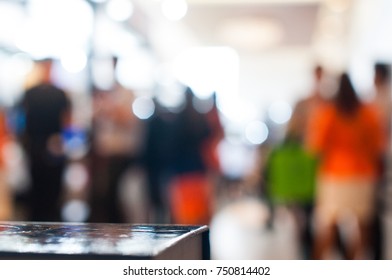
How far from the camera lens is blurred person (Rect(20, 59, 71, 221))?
3291 mm

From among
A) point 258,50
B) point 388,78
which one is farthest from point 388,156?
point 258,50

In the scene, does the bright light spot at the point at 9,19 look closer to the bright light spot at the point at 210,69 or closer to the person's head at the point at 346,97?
the person's head at the point at 346,97

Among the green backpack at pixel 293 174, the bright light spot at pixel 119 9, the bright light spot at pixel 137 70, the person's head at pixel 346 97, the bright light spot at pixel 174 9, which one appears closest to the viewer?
the person's head at pixel 346 97

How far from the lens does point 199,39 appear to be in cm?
1011

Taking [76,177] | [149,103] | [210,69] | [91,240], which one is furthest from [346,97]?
[210,69]

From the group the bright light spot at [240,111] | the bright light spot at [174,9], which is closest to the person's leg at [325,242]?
the bright light spot at [174,9]

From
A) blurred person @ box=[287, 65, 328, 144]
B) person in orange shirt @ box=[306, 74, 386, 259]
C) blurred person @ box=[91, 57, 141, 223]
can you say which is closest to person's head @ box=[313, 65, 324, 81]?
blurred person @ box=[287, 65, 328, 144]

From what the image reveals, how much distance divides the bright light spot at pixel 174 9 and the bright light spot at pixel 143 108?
3641mm

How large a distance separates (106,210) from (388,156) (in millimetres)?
1573

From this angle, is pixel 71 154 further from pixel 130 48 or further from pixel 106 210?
pixel 130 48

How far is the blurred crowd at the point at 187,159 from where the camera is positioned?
3.01 m

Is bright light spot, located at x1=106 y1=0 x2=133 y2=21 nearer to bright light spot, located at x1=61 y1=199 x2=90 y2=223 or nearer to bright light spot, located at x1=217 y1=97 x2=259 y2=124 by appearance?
bright light spot, located at x1=61 y1=199 x2=90 y2=223

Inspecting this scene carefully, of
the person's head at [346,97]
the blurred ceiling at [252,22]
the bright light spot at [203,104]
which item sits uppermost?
the blurred ceiling at [252,22]
